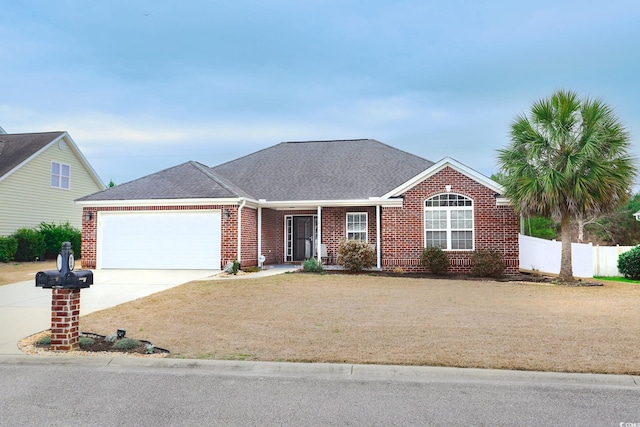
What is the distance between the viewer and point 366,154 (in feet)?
80.6

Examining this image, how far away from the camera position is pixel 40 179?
25703 mm

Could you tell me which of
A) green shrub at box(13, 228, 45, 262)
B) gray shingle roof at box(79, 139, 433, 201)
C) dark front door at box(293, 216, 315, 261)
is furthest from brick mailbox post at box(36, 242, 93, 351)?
green shrub at box(13, 228, 45, 262)

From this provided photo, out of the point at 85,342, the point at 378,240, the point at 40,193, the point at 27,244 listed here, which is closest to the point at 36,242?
the point at 27,244

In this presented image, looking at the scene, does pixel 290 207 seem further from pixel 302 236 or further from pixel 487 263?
pixel 487 263

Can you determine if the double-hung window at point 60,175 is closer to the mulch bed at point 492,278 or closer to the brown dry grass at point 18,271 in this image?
the brown dry grass at point 18,271

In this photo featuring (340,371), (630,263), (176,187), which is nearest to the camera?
(340,371)

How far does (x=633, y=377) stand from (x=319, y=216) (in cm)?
1508

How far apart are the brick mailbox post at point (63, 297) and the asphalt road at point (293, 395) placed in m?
0.44

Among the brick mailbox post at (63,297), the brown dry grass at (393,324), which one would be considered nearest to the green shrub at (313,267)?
the brown dry grass at (393,324)

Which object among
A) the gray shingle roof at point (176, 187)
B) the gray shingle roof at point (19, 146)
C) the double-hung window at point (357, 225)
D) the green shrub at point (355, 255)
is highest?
the gray shingle roof at point (19, 146)

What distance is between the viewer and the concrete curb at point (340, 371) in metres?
5.72

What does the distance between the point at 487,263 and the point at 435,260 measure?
5.97 feet

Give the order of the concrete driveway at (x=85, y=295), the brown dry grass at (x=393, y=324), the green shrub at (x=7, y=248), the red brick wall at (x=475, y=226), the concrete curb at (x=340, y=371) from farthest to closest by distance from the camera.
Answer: the green shrub at (x=7, y=248), the red brick wall at (x=475, y=226), the concrete driveway at (x=85, y=295), the brown dry grass at (x=393, y=324), the concrete curb at (x=340, y=371)

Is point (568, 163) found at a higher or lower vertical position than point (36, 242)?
higher
